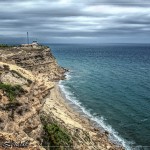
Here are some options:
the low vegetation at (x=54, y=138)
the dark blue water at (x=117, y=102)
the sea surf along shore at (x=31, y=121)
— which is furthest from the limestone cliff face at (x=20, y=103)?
the dark blue water at (x=117, y=102)

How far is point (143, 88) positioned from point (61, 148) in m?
67.9

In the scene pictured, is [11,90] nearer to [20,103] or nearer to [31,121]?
[20,103]

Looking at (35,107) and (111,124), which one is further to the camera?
(111,124)

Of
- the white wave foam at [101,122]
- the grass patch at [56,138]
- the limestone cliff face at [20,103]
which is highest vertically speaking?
the limestone cliff face at [20,103]

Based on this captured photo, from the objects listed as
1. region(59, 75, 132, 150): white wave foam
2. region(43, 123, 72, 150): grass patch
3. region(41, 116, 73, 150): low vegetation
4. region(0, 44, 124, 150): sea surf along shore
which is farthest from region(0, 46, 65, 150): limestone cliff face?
region(59, 75, 132, 150): white wave foam

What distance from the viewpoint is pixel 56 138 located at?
45281 millimetres

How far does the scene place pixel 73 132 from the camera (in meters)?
54.2

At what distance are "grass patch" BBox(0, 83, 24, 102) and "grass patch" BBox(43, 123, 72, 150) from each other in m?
8.45

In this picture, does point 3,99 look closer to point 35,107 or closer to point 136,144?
point 35,107

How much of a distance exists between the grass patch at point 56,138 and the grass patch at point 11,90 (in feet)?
27.7

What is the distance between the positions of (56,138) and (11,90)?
37.5ft

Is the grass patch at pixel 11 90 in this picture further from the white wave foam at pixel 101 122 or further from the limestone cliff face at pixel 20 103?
the white wave foam at pixel 101 122

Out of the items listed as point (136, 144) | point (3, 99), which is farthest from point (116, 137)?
point (3, 99)

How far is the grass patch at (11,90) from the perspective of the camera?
37119 millimetres
